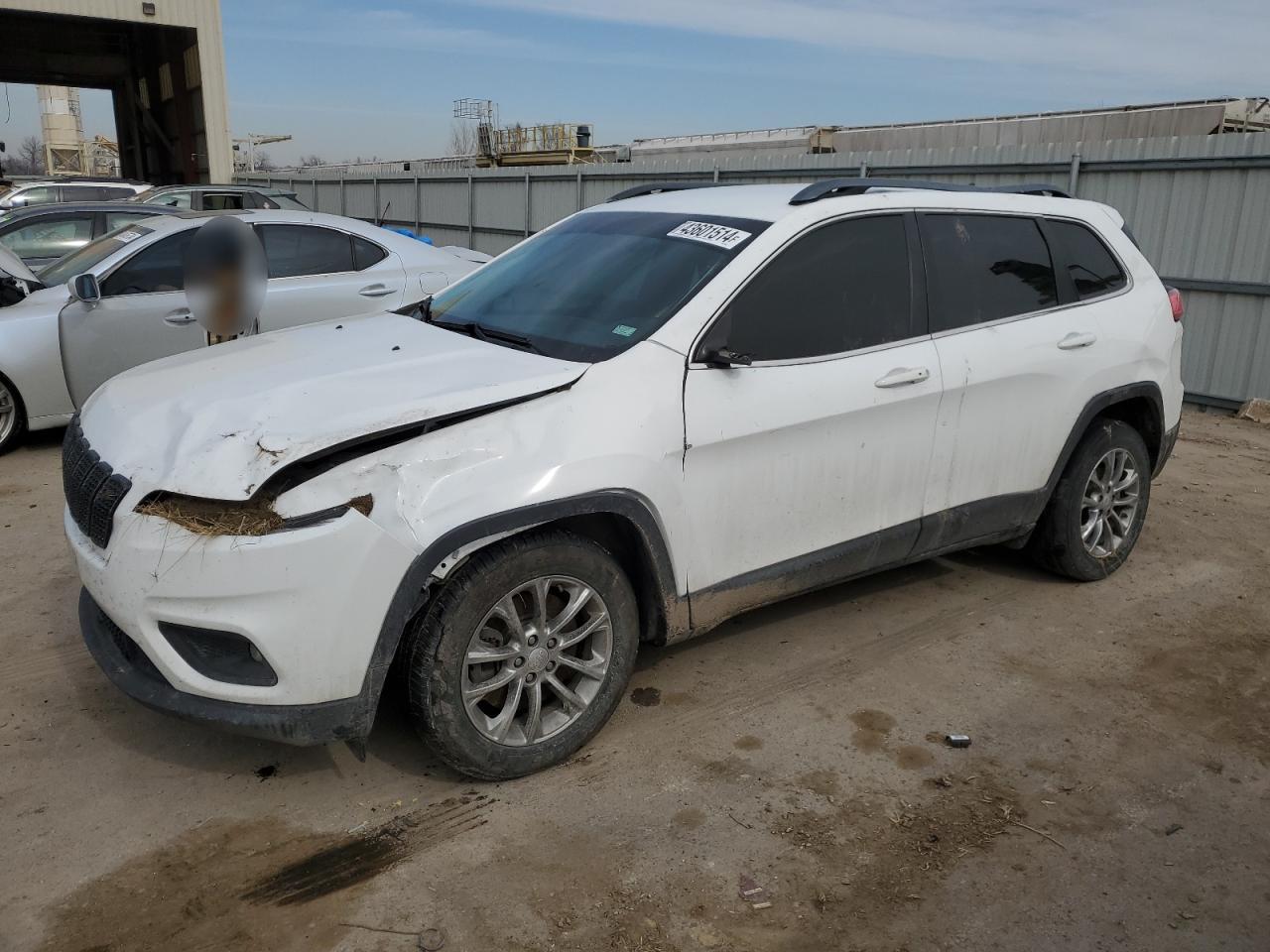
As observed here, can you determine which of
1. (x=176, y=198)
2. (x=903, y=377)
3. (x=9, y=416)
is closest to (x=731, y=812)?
(x=903, y=377)

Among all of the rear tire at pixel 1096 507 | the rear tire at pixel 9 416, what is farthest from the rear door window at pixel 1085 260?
the rear tire at pixel 9 416

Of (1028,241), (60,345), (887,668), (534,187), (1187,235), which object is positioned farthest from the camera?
(534,187)

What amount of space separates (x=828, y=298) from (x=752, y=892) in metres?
2.14

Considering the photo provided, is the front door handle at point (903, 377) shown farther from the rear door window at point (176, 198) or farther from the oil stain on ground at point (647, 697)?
the rear door window at point (176, 198)

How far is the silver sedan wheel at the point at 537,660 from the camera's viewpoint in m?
3.10

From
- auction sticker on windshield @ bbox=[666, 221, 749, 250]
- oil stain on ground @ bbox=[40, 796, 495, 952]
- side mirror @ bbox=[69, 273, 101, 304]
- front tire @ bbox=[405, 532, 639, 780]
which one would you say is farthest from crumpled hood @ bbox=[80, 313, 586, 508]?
side mirror @ bbox=[69, 273, 101, 304]

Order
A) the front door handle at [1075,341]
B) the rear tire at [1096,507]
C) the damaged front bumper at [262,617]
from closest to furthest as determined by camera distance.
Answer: the damaged front bumper at [262,617]
the front door handle at [1075,341]
the rear tire at [1096,507]

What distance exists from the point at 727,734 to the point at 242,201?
1243 centimetres

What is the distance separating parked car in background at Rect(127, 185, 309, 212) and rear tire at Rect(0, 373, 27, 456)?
7.06 m

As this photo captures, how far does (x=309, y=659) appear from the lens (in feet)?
9.18

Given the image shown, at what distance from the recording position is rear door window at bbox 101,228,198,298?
7.01 m

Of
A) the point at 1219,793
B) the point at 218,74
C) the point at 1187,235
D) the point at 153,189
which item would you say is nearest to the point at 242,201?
the point at 153,189

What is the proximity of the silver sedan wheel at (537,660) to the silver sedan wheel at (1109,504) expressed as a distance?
2.78m

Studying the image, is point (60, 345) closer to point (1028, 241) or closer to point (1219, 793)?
point (1028, 241)
